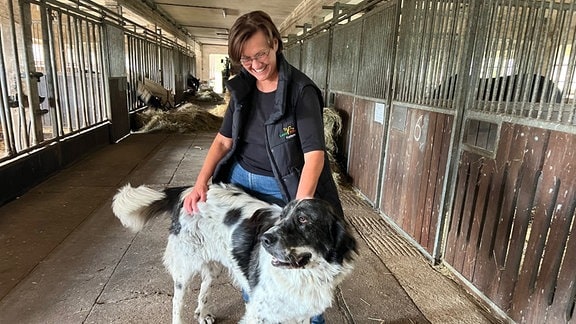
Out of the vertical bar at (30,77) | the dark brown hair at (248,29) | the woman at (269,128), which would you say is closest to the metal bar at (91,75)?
the vertical bar at (30,77)

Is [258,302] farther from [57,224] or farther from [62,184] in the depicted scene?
[62,184]

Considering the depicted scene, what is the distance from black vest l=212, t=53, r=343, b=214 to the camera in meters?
1.63

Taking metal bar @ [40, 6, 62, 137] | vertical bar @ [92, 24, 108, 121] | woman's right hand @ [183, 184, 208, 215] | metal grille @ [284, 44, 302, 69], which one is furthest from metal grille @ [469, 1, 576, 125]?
metal grille @ [284, 44, 302, 69]

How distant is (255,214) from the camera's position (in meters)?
1.72

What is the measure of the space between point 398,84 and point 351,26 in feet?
5.98

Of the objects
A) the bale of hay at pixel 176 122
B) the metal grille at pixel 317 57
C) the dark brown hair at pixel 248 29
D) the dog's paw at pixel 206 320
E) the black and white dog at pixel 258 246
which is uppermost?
the metal grille at pixel 317 57

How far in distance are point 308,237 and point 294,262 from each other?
113mm

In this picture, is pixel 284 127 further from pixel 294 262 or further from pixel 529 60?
pixel 529 60

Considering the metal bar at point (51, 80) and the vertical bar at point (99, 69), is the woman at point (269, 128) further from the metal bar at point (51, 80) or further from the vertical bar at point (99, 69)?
the vertical bar at point (99, 69)

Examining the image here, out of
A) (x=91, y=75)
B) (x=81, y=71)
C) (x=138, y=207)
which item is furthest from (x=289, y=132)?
(x=91, y=75)

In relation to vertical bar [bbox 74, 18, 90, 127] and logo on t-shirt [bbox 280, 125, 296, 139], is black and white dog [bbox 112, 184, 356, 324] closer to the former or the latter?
logo on t-shirt [bbox 280, 125, 296, 139]

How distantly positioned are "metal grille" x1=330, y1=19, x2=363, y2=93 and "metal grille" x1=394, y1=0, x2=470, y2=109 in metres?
1.33

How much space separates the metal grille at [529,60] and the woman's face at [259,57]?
4.80 feet

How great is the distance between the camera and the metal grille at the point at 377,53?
3820mm
